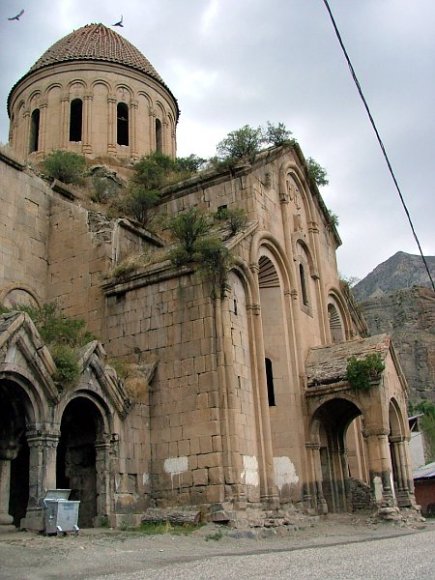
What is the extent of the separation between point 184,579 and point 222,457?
6794mm

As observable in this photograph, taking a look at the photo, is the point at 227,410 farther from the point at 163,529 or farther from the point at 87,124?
the point at 87,124

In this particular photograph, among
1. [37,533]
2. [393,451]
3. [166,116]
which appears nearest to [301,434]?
[393,451]

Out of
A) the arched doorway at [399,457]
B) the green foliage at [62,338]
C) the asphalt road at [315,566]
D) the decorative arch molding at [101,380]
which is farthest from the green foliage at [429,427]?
the asphalt road at [315,566]

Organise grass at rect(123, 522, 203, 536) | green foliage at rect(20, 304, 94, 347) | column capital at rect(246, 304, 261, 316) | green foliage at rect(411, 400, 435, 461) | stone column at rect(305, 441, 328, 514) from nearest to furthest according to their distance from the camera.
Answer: grass at rect(123, 522, 203, 536), green foliage at rect(20, 304, 94, 347), column capital at rect(246, 304, 261, 316), stone column at rect(305, 441, 328, 514), green foliage at rect(411, 400, 435, 461)

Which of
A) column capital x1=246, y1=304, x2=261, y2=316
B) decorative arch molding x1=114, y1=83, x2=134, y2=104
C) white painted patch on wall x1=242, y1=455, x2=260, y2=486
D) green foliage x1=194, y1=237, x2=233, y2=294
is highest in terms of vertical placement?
decorative arch molding x1=114, y1=83, x2=134, y2=104

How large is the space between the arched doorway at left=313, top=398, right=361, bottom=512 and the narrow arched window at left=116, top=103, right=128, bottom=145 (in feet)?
41.6

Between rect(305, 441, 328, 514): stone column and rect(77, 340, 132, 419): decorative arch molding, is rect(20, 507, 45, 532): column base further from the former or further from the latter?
rect(305, 441, 328, 514): stone column

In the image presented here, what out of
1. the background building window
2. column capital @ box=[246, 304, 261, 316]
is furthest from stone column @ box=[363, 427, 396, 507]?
the background building window

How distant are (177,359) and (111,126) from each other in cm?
1202

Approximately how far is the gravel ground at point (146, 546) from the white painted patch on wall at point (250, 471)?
115 centimetres

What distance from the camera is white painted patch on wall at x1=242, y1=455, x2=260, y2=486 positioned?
1475 centimetres

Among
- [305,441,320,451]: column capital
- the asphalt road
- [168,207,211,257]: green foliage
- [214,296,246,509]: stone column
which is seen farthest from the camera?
[305,441,320,451]: column capital

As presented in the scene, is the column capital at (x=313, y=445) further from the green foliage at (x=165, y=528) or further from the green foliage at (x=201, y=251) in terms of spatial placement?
the green foliage at (x=201, y=251)

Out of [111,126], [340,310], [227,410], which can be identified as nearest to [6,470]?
[227,410]
